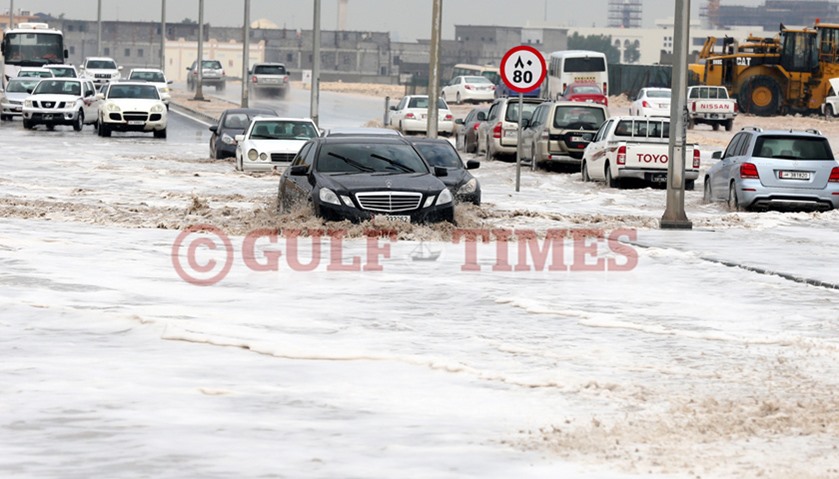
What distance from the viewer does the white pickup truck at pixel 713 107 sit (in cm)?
6525

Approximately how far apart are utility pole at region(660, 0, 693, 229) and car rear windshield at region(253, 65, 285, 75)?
78299mm

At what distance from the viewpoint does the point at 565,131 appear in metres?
37.7

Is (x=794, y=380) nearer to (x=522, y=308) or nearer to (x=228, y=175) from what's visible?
(x=522, y=308)

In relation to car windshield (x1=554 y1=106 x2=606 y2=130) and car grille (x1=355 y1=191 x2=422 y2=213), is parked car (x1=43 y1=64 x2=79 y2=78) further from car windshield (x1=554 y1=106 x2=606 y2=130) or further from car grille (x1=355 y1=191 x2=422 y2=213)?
car grille (x1=355 y1=191 x2=422 y2=213)

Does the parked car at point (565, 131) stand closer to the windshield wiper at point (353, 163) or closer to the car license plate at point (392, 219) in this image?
the windshield wiper at point (353, 163)

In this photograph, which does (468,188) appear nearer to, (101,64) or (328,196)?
(328,196)

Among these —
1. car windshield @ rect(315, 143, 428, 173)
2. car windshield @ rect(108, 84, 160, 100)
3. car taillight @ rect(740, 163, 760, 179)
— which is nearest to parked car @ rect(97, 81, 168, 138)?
car windshield @ rect(108, 84, 160, 100)

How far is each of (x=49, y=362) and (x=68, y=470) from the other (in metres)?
3.26

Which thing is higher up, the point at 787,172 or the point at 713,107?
the point at 713,107

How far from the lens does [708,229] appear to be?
77.6 feet

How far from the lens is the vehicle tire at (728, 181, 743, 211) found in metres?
27.1

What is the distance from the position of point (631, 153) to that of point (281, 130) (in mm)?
7337

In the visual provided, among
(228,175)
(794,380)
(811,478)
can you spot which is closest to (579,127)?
(228,175)

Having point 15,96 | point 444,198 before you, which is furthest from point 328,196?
point 15,96
